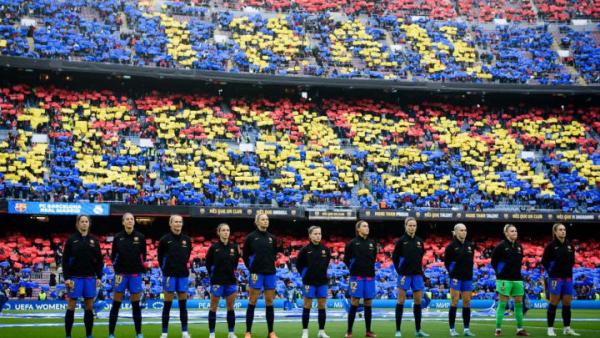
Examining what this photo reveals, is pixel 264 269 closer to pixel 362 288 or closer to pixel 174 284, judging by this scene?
pixel 174 284

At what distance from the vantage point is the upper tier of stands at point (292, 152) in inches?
1469

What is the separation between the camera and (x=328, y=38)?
4769 cm

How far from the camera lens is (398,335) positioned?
1612cm

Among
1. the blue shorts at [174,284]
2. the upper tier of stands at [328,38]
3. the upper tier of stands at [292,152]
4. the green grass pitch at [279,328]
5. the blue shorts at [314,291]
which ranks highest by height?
the upper tier of stands at [328,38]

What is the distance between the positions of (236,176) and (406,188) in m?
8.67

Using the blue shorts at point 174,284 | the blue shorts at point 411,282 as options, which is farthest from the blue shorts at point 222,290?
the blue shorts at point 411,282

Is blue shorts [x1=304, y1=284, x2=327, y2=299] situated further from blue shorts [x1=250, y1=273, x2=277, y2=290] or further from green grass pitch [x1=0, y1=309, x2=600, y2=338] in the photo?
green grass pitch [x1=0, y1=309, x2=600, y2=338]

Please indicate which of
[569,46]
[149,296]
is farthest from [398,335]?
[569,46]

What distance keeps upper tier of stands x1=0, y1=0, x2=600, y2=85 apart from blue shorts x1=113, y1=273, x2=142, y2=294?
27594 mm

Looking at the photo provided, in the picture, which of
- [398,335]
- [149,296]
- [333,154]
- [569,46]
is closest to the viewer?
[398,335]

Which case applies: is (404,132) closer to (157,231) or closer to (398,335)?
(157,231)

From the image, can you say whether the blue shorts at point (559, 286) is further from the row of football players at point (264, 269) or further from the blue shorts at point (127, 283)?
the blue shorts at point (127, 283)

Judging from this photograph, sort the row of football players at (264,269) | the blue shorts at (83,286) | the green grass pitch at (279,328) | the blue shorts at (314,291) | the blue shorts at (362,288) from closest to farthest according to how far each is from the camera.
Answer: the blue shorts at (83,286)
the row of football players at (264,269)
the blue shorts at (314,291)
the blue shorts at (362,288)
the green grass pitch at (279,328)

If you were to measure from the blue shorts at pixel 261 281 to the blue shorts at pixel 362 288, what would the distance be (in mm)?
1696
